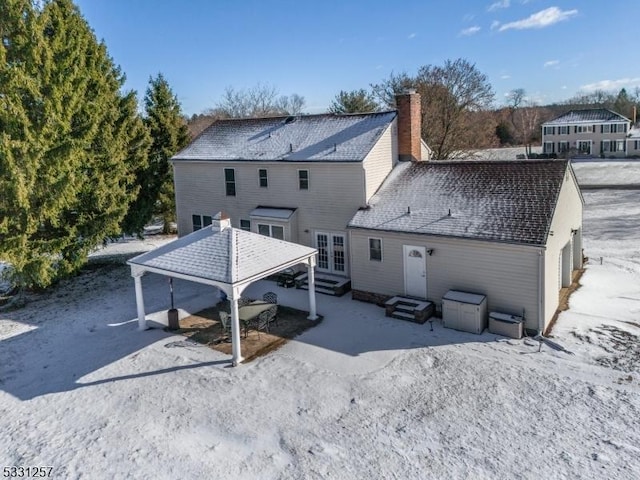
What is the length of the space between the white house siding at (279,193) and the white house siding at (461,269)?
2090 millimetres

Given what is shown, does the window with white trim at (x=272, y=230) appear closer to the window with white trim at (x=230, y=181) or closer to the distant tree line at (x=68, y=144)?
the window with white trim at (x=230, y=181)

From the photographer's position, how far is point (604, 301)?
17.0 m

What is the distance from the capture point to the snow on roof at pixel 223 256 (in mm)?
13852

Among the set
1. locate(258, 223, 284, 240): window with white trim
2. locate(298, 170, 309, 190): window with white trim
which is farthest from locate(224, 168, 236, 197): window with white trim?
locate(298, 170, 309, 190): window with white trim

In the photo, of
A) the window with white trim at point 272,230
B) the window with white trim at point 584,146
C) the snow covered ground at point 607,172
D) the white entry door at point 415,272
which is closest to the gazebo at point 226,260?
the white entry door at point 415,272

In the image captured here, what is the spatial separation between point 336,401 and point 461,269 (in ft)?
21.2

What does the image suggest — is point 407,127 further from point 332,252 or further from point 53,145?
point 53,145

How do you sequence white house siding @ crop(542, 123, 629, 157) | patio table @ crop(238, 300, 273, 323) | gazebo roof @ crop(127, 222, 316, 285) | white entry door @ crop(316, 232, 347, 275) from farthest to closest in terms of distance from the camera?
white house siding @ crop(542, 123, 629, 157) < white entry door @ crop(316, 232, 347, 275) < patio table @ crop(238, 300, 273, 323) < gazebo roof @ crop(127, 222, 316, 285)

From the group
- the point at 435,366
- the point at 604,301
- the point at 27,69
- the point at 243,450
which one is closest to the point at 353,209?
the point at 435,366

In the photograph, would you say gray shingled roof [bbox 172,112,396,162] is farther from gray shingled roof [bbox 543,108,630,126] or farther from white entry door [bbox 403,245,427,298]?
gray shingled roof [bbox 543,108,630,126]

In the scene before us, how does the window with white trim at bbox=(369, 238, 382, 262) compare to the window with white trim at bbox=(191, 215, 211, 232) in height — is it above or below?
below

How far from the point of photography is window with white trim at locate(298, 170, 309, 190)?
20545 millimetres

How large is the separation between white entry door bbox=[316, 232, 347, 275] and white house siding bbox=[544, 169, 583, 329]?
25.0 feet

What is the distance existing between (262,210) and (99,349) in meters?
9.20
